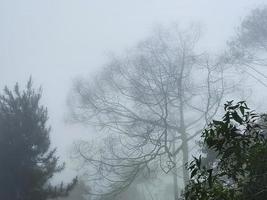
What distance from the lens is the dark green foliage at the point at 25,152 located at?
21.6m

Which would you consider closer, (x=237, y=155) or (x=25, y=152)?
(x=237, y=155)

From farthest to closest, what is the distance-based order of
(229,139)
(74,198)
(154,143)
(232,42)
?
(74,198) → (232,42) → (154,143) → (229,139)

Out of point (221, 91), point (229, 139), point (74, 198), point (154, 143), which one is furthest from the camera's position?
point (74, 198)

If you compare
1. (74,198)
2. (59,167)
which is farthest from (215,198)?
(74,198)

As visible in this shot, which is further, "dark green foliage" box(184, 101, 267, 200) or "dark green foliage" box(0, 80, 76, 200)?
"dark green foliage" box(0, 80, 76, 200)

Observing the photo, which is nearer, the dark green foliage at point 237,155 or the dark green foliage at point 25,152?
the dark green foliage at point 237,155

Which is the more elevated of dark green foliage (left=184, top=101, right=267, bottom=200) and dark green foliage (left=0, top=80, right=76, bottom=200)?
dark green foliage (left=0, top=80, right=76, bottom=200)

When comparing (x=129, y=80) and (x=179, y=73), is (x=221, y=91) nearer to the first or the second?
(x=179, y=73)

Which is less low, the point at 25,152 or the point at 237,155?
the point at 25,152

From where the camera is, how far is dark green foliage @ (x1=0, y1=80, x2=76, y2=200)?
2156 centimetres

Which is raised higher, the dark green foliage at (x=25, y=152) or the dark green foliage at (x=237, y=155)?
the dark green foliage at (x=25, y=152)

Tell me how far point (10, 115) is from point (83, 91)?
4.57 metres

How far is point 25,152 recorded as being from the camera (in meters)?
22.5

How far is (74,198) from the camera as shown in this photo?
43.2 m
